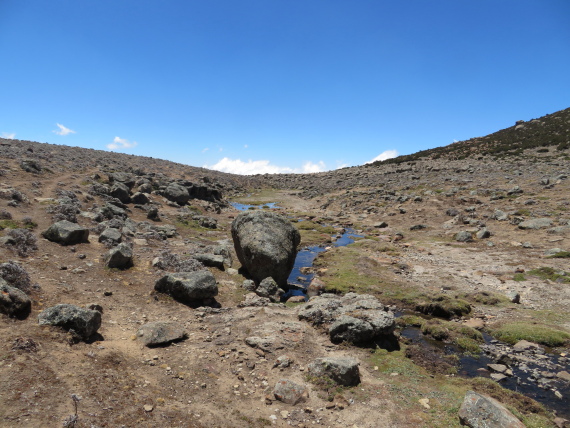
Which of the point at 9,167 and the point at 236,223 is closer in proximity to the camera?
the point at 236,223

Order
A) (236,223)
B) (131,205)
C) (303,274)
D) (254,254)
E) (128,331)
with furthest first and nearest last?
(131,205) < (303,274) < (236,223) < (254,254) < (128,331)

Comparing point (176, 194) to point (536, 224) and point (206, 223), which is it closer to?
point (206, 223)

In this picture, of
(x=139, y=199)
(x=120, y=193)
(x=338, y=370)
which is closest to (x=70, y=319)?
(x=338, y=370)

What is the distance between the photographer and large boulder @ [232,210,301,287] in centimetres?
2228

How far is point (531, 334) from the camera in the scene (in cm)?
1584

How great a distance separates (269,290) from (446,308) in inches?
442

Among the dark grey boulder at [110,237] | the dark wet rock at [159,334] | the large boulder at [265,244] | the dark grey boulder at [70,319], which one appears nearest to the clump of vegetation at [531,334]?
the large boulder at [265,244]

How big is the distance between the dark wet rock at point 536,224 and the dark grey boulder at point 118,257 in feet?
124

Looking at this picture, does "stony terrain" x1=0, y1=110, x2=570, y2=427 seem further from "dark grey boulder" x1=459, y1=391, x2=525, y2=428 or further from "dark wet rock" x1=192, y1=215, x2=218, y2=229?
"dark wet rock" x1=192, y1=215, x2=218, y2=229

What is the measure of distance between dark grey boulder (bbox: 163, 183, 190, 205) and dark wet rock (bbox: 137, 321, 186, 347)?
124ft

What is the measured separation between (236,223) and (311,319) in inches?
433

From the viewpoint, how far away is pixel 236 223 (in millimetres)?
24969

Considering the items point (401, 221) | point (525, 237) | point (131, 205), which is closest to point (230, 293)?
point (131, 205)

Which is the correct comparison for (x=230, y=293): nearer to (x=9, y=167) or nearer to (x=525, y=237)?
(x=525, y=237)
